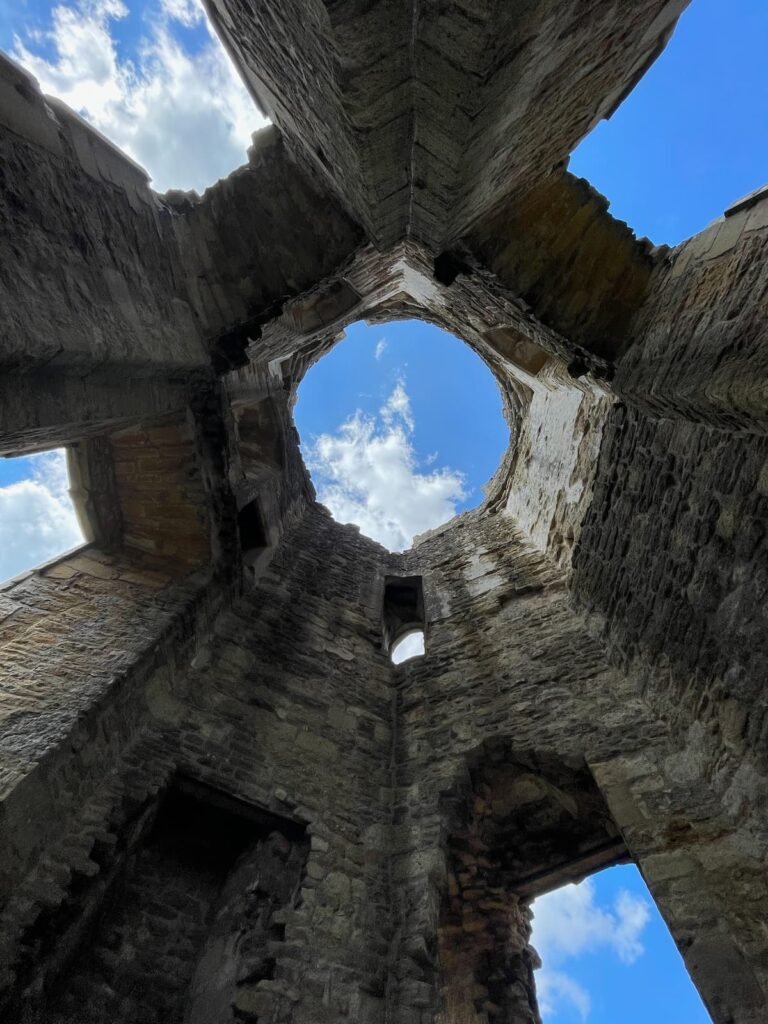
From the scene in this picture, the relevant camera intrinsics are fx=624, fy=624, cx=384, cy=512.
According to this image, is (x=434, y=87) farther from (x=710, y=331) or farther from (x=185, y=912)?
(x=185, y=912)

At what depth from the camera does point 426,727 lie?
5840 mm

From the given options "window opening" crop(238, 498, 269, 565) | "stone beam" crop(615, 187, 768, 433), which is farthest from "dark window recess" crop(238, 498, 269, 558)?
"stone beam" crop(615, 187, 768, 433)

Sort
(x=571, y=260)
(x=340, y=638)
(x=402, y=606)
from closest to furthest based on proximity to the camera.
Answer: (x=571, y=260) → (x=340, y=638) → (x=402, y=606)

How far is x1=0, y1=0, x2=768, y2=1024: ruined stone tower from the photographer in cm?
329

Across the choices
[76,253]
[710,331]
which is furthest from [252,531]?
[710,331]

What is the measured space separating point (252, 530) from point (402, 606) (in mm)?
2976

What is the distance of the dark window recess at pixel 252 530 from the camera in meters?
7.57

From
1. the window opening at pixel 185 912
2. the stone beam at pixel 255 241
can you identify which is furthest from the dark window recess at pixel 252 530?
the window opening at pixel 185 912

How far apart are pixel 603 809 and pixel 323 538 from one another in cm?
650

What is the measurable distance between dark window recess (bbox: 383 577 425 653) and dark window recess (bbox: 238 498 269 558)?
2.29m

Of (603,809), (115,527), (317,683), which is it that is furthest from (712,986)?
(115,527)

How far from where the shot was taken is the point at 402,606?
9680 mm

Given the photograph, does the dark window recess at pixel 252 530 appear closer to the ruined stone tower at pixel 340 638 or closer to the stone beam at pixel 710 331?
the ruined stone tower at pixel 340 638

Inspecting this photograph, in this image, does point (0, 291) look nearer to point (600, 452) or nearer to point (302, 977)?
point (302, 977)
